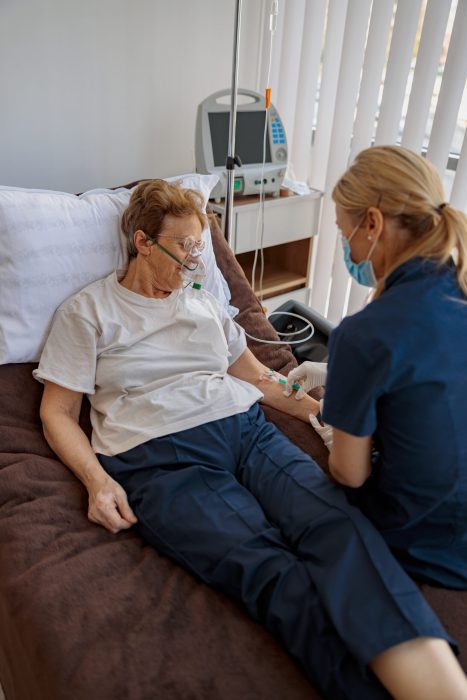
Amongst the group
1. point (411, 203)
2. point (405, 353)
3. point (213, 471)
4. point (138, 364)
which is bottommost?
point (213, 471)

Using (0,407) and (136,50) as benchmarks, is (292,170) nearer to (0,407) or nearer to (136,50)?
(136,50)

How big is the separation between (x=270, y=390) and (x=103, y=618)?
0.79 meters

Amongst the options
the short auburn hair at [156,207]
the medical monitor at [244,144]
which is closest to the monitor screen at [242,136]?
the medical monitor at [244,144]

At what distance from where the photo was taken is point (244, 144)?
2393 millimetres

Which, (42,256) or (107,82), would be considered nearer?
(42,256)

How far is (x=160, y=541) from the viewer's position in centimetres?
124

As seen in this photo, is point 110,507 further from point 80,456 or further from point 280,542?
point 280,542

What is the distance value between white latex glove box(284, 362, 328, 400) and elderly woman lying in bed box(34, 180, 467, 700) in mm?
36

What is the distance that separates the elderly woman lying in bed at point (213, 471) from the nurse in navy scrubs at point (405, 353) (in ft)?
0.40

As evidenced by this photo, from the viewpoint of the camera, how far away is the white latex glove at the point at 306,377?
62.8 inches

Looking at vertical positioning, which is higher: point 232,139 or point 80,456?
point 232,139

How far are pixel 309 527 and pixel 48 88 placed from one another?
183 cm

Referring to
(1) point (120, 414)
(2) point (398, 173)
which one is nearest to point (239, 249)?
(1) point (120, 414)

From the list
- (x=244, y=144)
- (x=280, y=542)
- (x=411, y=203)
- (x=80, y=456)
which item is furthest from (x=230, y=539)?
(x=244, y=144)
